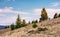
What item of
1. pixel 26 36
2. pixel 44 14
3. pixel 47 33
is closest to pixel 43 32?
pixel 47 33

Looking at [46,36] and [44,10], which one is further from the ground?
[44,10]

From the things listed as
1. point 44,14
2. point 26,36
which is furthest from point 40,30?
point 44,14

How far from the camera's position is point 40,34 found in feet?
144

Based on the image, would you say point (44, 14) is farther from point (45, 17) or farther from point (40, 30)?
point (40, 30)

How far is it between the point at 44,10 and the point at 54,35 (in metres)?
75.7

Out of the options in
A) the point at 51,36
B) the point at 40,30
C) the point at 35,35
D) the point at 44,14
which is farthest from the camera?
the point at 44,14

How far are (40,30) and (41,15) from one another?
67.9 meters

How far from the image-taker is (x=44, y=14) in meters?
115

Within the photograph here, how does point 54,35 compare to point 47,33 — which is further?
point 47,33

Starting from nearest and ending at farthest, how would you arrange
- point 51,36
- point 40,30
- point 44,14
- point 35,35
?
point 51,36 < point 35,35 < point 40,30 < point 44,14

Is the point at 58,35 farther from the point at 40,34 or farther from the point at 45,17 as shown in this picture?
the point at 45,17

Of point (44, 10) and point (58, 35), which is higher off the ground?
point (44, 10)

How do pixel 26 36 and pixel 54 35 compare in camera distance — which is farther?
→ pixel 26 36

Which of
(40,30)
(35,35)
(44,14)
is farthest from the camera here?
(44,14)
